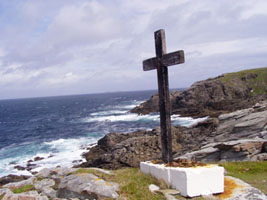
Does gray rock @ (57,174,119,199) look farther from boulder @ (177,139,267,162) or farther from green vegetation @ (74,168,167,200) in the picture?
boulder @ (177,139,267,162)

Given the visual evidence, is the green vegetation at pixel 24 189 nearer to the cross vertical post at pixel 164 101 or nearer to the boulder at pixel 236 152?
the cross vertical post at pixel 164 101

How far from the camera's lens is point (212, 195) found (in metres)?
6.71

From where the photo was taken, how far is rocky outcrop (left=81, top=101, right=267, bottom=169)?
1483 cm

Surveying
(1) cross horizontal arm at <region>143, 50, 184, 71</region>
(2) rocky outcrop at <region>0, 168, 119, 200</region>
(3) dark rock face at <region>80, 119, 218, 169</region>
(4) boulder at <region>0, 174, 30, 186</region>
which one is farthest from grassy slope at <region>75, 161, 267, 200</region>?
(4) boulder at <region>0, 174, 30, 186</region>

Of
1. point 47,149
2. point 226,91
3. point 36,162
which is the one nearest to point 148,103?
point 226,91

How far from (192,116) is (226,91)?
1488cm

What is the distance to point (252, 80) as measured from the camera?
6278 cm

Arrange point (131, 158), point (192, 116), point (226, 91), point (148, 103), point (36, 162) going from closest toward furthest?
1. point (131, 158)
2. point (36, 162)
3. point (192, 116)
4. point (226, 91)
5. point (148, 103)

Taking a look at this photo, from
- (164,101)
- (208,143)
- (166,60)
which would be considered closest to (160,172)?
(164,101)

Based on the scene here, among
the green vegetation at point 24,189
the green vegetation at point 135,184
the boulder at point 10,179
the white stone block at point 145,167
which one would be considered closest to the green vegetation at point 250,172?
the white stone block at point 145,167

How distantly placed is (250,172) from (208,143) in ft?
35.9

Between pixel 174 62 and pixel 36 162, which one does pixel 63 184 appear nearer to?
pixel 174 62

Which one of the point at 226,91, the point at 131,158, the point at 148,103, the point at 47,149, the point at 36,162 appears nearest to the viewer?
the point at 131,158

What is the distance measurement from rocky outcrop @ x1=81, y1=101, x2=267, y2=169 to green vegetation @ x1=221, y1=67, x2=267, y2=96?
104 ft
